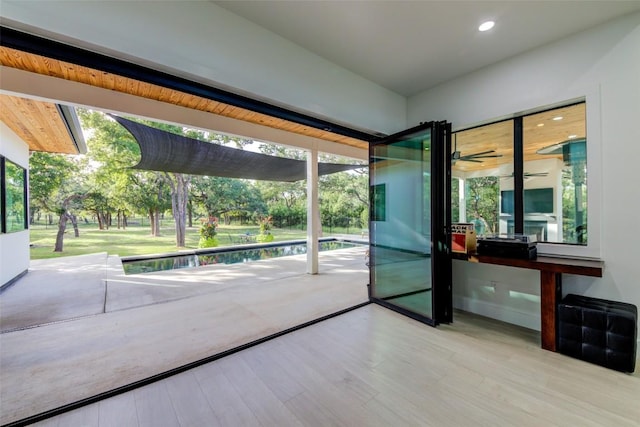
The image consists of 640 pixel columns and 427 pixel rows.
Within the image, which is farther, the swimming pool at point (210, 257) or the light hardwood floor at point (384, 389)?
the swimming pool at point (210, 257)

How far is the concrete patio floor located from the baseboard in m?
1.30

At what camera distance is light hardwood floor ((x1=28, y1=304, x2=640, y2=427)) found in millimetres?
1563

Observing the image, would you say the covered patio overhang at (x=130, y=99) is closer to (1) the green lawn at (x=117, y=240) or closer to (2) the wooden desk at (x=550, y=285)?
(2) the wooden desk at (x=550, y=285)

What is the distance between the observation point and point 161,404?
169 cm

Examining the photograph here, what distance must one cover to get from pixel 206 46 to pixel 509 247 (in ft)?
11.1

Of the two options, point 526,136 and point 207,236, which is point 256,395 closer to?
point 526,136

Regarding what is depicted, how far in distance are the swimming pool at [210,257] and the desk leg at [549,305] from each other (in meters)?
6.03

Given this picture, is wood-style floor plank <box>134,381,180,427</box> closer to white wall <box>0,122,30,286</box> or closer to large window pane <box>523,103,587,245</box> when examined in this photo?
large window pane <box>523,103,587,245</box>

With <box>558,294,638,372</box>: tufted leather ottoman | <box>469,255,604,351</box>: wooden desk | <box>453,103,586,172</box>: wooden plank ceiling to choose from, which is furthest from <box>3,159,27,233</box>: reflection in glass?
<box>558,294,638,372</box>: tufted leather ottoman

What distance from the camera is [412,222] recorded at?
3361 mm

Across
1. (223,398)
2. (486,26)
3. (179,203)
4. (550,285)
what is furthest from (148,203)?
(550,285)

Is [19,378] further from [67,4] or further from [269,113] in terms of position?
[269,113]

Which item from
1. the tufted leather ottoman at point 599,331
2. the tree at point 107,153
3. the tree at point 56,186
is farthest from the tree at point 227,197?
the tufted leather ottoman at point 599,331

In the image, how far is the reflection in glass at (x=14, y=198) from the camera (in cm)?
445
